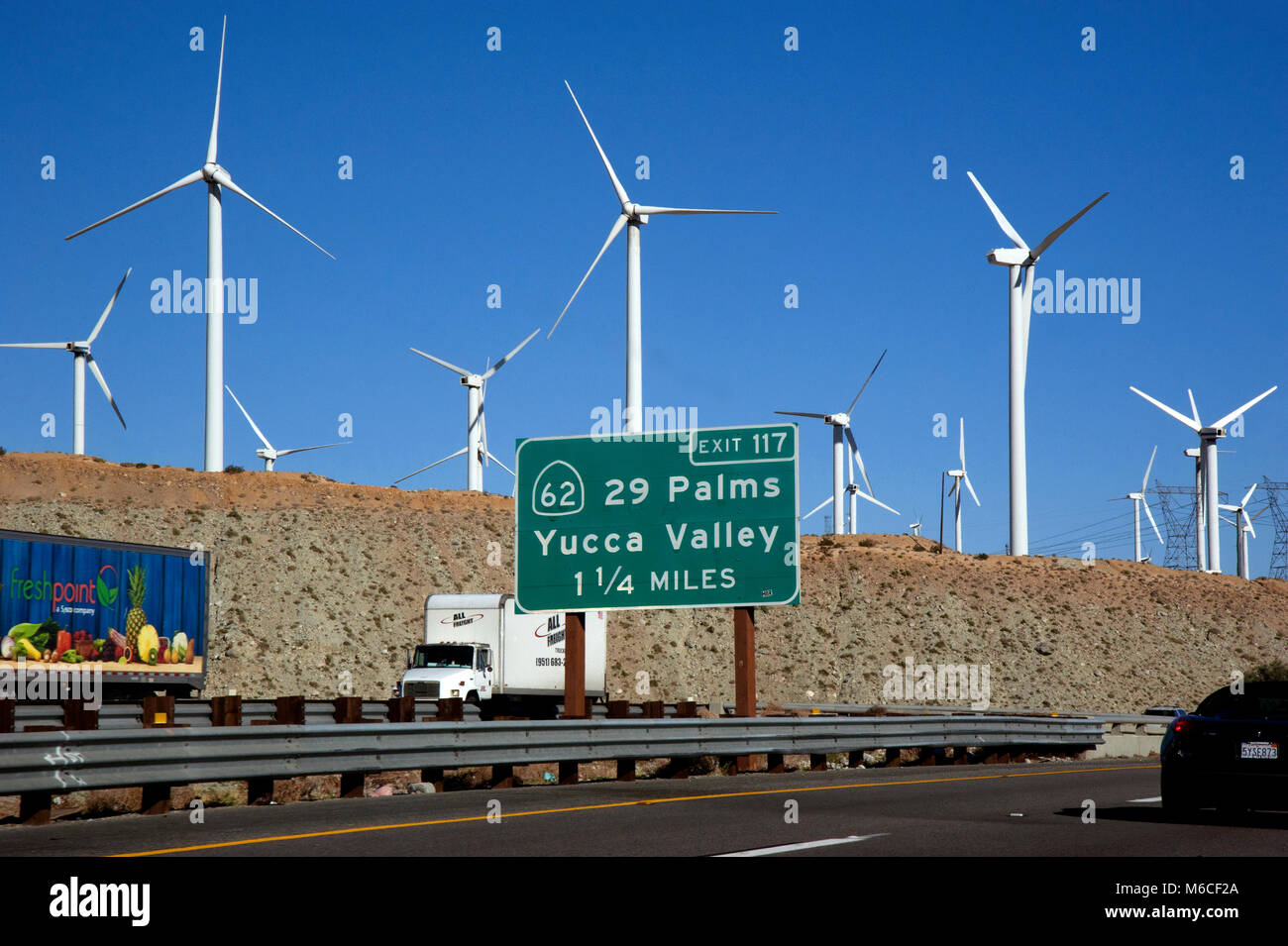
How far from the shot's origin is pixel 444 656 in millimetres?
35375

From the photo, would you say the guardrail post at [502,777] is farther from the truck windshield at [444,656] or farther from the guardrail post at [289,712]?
the truck windshield at [444,656]

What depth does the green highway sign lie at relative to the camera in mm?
22312

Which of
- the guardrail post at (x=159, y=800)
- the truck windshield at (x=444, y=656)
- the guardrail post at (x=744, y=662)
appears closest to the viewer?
the guardrail post at (x=159, y=800)

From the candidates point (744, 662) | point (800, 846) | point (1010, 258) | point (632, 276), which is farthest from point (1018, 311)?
point (800, 846)

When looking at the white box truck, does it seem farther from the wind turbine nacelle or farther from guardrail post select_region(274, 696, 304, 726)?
the wind turbine nacelle

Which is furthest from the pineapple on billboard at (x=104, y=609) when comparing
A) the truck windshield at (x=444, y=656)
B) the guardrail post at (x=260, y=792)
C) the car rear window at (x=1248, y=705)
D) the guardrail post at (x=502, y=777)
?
the car rear window at (x=1248, y=705)

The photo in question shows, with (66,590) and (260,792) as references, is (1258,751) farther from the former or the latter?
(66,590)

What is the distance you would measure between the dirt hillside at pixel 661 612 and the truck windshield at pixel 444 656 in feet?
77.4

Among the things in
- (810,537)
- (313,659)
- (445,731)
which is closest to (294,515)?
(313,659)

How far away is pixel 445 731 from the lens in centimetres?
1592

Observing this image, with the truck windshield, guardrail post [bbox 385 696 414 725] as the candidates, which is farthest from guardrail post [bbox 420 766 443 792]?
the truck windshield

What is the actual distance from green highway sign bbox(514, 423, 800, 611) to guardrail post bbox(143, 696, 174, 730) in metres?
7.39

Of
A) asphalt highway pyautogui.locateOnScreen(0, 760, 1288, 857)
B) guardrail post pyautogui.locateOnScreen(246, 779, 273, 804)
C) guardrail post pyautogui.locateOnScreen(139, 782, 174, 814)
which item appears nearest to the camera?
asphalt highway pyautogui.locateOnScreen(0, 760, 1288, 857)
